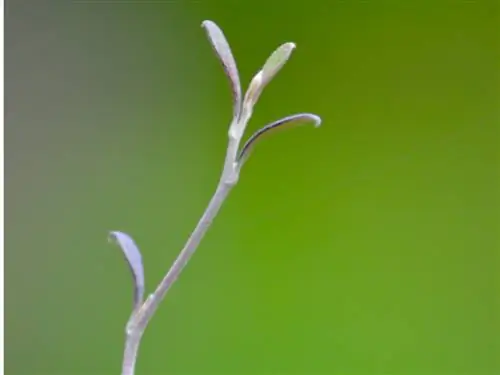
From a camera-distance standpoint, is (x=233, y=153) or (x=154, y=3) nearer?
(x=233, y=153)

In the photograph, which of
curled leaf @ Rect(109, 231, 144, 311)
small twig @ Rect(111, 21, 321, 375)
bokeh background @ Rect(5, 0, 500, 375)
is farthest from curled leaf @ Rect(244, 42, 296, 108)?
bokeh background @ Rect(5, 0, 500, 375)

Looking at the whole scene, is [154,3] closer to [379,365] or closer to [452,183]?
[452,183]

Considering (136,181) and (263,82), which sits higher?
(263,82)

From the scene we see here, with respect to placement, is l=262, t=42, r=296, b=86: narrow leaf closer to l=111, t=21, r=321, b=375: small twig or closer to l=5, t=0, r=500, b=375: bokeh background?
l=111, t=21, r=321, b=375: small twig

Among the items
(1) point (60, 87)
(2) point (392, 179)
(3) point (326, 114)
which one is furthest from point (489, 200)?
(1) point (60, 87)

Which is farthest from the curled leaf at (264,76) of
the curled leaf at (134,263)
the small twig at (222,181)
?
the curled leaf at (134,263)

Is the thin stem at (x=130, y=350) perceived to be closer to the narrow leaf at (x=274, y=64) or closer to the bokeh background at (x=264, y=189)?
the narrow leaf at (x=274, y=64)

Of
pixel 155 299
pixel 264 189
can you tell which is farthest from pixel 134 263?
pixel 264 189
